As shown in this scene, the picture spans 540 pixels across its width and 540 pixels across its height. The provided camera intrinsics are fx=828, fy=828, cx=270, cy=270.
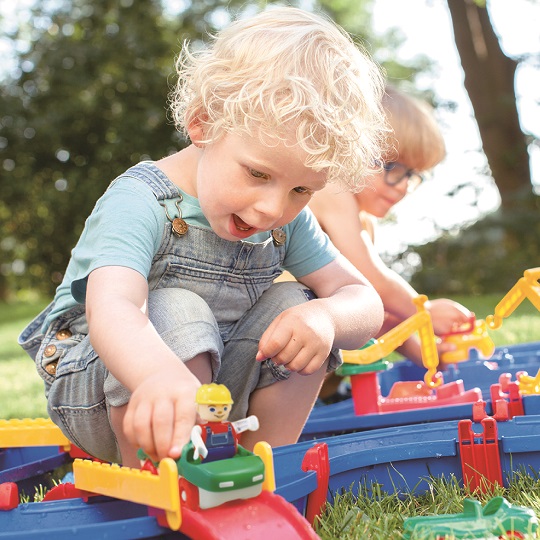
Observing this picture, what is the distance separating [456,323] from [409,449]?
3.71 feet

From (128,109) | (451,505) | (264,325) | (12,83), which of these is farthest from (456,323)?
(12,83)

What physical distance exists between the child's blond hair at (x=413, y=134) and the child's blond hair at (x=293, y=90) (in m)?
1.18

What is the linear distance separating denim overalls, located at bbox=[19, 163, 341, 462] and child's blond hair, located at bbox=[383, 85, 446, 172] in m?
1.17

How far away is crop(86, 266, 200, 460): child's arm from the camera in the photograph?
1.06 meters

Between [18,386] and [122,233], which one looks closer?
[122,233]

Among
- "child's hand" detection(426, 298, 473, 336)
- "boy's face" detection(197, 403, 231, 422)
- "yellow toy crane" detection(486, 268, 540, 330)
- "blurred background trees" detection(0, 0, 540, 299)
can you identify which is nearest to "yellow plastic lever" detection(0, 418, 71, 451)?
"boy's face" detection(197, 403, 231, 422)

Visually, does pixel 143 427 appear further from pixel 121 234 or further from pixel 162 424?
pixel 121 234

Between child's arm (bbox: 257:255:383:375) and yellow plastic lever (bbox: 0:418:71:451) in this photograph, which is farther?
yellow plastic lever (bbox: 0:418:71:451)

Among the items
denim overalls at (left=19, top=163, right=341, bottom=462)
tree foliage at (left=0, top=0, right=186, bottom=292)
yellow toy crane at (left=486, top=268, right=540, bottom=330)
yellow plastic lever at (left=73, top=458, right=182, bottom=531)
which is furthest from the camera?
tree foliage at (left=0, top=0, right=186, bottom=292)

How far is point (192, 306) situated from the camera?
4.85 feet

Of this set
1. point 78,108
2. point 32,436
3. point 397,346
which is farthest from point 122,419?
point 78,108

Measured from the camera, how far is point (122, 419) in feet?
4.66

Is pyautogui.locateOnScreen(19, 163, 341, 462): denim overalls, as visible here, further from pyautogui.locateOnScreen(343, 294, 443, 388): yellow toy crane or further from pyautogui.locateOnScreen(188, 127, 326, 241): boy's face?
pyautogui.locateOnScreen(343, 294, 443, 388): yellow toy crane

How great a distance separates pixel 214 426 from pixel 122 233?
1.52ft
